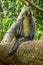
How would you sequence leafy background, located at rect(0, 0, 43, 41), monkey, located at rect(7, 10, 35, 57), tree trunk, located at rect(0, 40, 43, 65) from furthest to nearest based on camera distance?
leafy background, located at rect(0, 0, 43, 41) → monkey, located at rect(7, 10, 35, 57) → tree trunk, located at rect(0, 40, 43, 65)

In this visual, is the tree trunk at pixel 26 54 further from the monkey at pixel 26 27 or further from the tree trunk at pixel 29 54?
the monkey at pixel 26 27

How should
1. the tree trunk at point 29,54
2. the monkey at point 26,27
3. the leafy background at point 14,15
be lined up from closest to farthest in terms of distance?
the tree trunk at point 29,54 → the monkey at point 26,27 → the leafy background at point 14,15

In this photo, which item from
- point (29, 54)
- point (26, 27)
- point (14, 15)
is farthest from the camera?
point (14, 15)

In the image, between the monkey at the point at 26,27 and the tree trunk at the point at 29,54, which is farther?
the monkey at the point at 26,27

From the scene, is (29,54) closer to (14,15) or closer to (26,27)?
(26,27)

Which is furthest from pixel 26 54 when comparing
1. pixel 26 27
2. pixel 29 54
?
pixel 26 27

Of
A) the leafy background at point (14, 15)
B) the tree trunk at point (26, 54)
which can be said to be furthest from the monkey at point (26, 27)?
the tree trunk at point (26, 54)

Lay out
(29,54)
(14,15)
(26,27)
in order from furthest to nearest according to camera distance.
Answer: (14,15) < (26,27) < (29,54)


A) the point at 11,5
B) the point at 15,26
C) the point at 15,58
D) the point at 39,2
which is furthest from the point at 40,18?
the point at 15,58

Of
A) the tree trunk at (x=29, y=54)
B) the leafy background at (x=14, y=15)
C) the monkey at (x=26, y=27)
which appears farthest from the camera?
the leafy background at (x=14, y=15)

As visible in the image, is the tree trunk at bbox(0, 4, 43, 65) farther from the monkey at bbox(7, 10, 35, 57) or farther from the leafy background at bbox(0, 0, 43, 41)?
the leafy background at bbox(0, 0, 43, 41)

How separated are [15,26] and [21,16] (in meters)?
0.29

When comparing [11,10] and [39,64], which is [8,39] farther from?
[11,10]

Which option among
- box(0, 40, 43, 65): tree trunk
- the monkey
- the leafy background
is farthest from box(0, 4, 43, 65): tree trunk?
the leafy background
